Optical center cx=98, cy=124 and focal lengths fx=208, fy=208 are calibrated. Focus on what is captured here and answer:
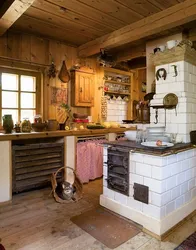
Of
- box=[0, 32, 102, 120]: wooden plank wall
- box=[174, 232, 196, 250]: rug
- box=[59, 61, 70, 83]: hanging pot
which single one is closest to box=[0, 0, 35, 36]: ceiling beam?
box=[0, 32, 102, 120]: wooden plank wall

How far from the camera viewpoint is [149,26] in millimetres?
2631

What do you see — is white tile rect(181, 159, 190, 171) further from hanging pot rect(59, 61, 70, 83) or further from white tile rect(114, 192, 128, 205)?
hanging pot rect(59, 61, 70, 83)

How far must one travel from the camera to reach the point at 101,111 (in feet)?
13.4

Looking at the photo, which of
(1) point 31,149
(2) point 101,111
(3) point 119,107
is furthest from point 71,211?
(3) point 119,107

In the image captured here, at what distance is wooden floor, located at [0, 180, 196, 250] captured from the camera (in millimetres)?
1659

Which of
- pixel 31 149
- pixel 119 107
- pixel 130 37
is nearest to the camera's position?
pixel 31 149

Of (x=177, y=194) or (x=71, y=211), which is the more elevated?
(x=177, y=194)

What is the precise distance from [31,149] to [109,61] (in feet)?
6.68

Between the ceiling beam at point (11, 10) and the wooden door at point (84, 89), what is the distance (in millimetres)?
1440

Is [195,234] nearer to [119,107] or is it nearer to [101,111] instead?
[101,111]

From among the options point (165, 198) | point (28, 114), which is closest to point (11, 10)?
point (28, 114)

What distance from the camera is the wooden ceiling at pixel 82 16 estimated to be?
2338 millimetres

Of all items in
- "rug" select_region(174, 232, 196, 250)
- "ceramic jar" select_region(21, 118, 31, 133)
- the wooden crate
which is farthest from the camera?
"ceramic jar" select_region(21, 118, 31, 133)

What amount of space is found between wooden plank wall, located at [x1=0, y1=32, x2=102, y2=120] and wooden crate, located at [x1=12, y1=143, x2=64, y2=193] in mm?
768
